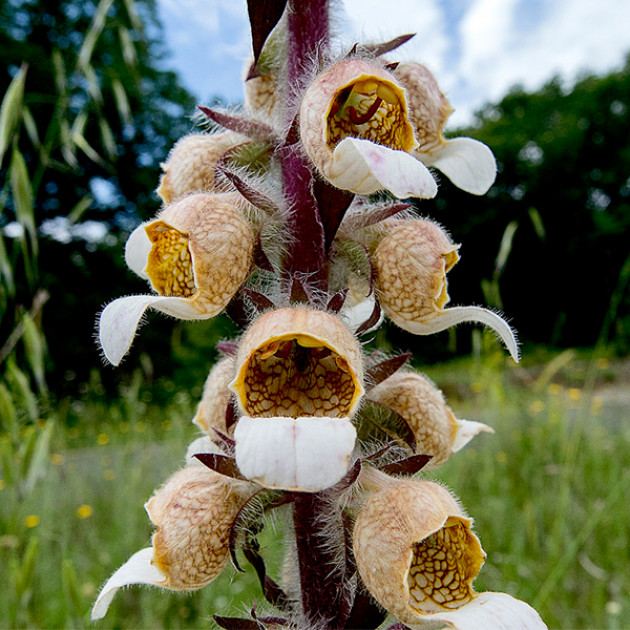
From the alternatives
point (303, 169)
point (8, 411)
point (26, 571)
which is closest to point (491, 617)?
point (303, 169)

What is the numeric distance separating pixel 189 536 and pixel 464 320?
611mm

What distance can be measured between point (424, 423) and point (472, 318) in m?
0.25

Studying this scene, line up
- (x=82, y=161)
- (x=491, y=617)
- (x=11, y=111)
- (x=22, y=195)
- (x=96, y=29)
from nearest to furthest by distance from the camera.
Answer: (x=491, y=617) → (x=11, y=111) → (x=22, y=195) → (x=96, y=29) → (x=82, y=161)

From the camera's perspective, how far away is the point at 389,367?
1.16 meters

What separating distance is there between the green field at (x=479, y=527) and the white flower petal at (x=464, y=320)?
0.69m

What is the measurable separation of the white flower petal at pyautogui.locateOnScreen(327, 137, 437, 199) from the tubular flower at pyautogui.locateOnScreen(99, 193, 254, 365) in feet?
0.73

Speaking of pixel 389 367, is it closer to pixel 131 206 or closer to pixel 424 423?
pixel 424 423

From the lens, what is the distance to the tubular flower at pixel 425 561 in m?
0.88

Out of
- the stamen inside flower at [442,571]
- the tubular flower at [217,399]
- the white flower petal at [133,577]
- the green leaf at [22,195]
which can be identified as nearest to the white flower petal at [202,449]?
the tubular flower at [217,399]

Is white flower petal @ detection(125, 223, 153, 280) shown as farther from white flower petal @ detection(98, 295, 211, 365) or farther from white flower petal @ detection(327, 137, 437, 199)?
white flower petal @ detection(327, 137, 437, 199)

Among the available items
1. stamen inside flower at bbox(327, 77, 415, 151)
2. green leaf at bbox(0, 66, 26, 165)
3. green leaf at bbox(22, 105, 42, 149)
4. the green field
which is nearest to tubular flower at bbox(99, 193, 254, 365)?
stamen inside flower at bbox(327, 77, 415, 151)

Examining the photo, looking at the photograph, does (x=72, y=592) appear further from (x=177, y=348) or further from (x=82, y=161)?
(x=82, y=161)

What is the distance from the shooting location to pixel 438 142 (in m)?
1.27

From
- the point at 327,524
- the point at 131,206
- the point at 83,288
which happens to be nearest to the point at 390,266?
the point at 327,524
